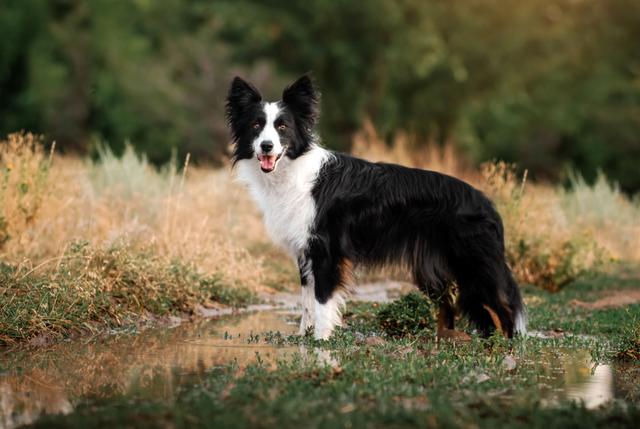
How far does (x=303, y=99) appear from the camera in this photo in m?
8.45

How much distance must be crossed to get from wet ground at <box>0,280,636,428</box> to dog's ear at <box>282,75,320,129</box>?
209 centimetres

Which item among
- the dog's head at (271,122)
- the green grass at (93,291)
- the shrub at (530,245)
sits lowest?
the green grass at (93,291)

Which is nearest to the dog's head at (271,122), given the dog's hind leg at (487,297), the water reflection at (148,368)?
the water reflection at (148,368)

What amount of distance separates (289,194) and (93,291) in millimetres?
2058

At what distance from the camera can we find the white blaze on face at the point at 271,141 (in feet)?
26.3

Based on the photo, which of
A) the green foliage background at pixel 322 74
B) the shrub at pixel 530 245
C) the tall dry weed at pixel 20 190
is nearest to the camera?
the tall dry weed at pixel 20 190

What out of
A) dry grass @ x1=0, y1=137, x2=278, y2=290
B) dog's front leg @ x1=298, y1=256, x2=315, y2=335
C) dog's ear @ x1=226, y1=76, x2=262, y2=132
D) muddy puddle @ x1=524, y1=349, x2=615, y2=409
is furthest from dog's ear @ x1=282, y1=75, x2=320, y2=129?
muddy puddle @ x1=524, y1=349, x2=615, y2=409

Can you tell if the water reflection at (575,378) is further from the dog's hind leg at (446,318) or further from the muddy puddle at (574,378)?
the dog's hind leg at (446,318)

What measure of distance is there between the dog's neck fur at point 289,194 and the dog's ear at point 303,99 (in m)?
0.28

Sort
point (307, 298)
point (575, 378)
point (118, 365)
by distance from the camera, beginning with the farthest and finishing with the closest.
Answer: point (307, 298) < point (118, 365) < point (575, 378)

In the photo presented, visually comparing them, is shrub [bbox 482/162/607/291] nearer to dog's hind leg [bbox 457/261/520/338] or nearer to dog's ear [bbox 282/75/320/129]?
dog's ear [bbox 282/75/320/129]

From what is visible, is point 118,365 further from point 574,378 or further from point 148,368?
point 574,378

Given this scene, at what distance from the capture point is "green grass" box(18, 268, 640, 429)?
504 cm

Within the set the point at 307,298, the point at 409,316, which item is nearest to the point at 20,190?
the point at 307,298
